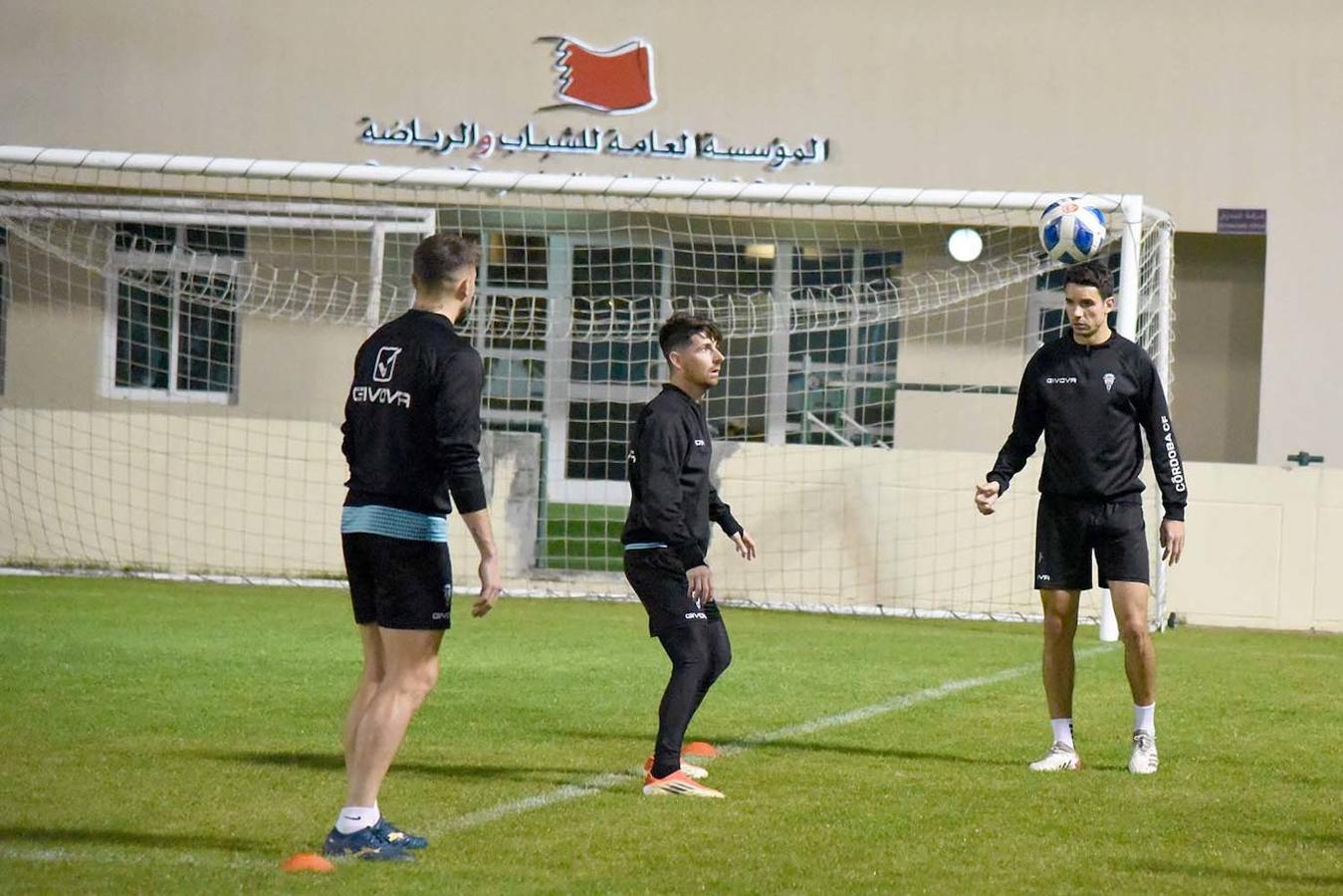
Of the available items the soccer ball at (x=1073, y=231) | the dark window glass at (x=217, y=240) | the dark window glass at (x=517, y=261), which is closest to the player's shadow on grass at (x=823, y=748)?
the soccer ball at (x=1073, y=231)

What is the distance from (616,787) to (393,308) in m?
11.7

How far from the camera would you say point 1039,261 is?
17734 millimetres

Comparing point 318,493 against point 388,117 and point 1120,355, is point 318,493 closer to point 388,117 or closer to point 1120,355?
point 388,117

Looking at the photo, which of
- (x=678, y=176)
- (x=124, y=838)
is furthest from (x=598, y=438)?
(x=124, y=838)

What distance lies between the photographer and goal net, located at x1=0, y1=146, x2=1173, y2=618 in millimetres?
16094

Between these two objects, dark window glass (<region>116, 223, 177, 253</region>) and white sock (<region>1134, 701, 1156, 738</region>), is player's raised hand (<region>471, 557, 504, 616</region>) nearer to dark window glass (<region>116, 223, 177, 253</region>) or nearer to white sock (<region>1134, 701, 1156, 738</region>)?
white sock (<region>1134, 701, 1156, 738</region>)

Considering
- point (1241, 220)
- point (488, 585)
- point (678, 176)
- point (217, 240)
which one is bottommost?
point (488, 585)

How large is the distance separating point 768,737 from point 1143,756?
5.62ft

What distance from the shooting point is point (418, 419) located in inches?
207

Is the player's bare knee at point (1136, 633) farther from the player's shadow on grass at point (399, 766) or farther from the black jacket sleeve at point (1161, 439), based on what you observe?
the player's shadow on grass at point (399, 766)

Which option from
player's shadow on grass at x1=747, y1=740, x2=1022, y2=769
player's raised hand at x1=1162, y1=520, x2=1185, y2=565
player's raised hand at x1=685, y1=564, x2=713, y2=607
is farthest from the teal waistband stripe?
player's raised hand at x1=1162, y1=520, x2=1185, y2=565

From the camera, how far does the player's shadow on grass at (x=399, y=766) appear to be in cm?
700

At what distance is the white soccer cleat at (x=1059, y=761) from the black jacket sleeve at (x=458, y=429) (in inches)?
124

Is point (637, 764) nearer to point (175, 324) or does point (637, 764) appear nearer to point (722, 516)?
point (722, 516)
